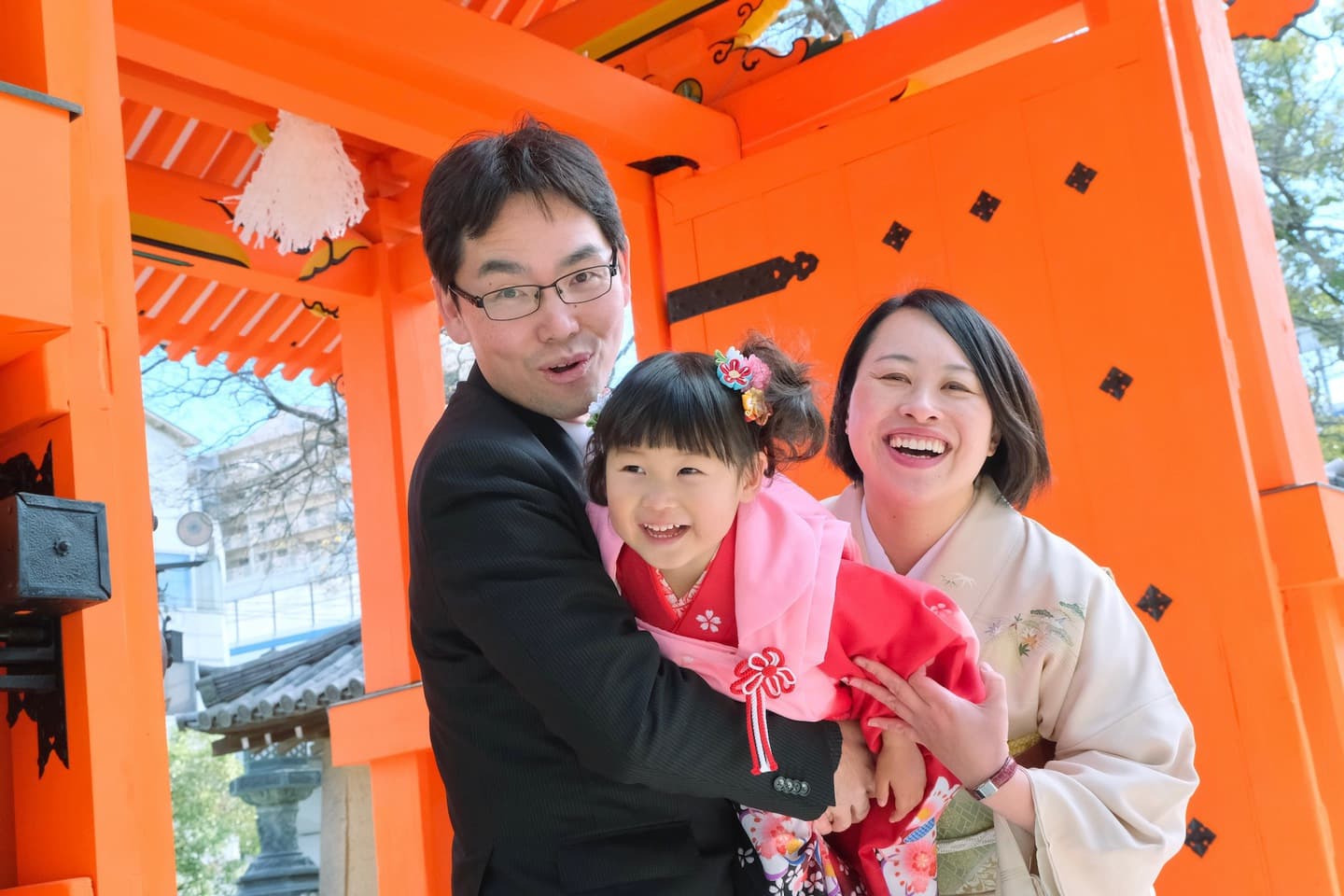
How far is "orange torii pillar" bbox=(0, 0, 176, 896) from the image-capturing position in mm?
1420

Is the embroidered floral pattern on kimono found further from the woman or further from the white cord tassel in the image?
the white cord tassel

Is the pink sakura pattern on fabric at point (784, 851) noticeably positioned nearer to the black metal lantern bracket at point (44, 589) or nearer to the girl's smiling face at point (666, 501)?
the girl's smiling face at point (666, 501)

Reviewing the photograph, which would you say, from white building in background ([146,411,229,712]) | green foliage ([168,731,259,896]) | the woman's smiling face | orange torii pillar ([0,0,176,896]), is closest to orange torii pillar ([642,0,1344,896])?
the woman's smiling face

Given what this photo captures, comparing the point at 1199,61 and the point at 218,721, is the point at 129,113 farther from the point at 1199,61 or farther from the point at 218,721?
the point at 218,721

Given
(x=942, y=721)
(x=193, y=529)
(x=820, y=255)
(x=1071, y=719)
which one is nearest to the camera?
(x=942, y=721)

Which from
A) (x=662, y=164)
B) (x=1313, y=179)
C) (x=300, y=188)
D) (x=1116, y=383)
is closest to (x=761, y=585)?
(x=1116, y=383)

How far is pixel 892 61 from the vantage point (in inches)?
137

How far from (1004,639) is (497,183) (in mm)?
Result: 999

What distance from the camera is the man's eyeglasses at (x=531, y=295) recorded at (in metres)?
1.73

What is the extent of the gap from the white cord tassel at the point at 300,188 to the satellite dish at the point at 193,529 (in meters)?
5.03

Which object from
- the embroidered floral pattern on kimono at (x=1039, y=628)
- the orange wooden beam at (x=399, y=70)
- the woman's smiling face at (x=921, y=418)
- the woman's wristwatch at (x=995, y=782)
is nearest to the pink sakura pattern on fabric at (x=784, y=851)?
the woman's wristwatch at (x=995, y=782)

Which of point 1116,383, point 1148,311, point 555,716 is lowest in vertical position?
point 555,716

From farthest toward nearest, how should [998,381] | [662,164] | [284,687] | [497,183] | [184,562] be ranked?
[184,562]
[284,687]
[662,164]
[998,381]
[497,183]

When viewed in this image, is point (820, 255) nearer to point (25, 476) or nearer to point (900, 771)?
point (900, 771)
